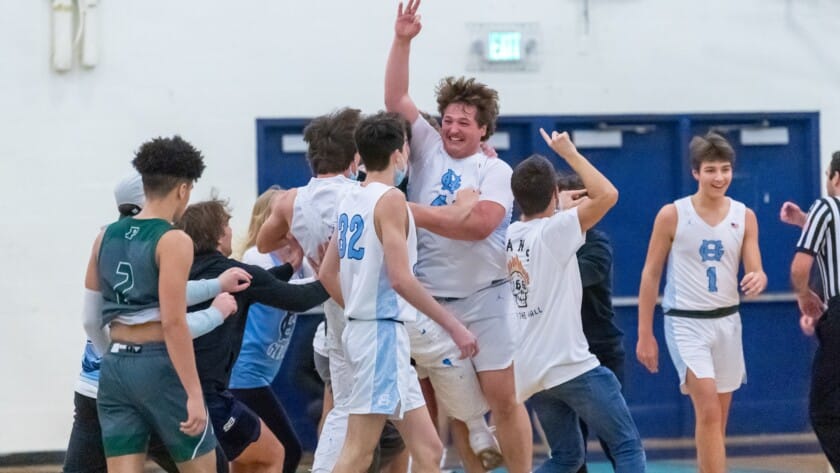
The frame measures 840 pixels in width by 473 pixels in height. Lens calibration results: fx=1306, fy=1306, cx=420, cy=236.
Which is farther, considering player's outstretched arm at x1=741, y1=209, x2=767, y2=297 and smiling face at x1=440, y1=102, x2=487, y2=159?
player's outstretched arm at x1=741, y1=209, x2=767, y2=297

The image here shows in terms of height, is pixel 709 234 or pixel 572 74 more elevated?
pixel 572 74

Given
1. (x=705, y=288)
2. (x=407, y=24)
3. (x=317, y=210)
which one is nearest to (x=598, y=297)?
(x=705, y=288)

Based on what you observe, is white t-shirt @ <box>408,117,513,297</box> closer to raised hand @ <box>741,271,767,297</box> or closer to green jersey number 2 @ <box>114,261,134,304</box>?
raised hand @ <box>741,271,767,297</box>

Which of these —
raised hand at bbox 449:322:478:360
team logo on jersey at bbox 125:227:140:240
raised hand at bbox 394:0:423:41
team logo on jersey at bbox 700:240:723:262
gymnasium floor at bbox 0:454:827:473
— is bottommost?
gymnasium floor at bbox 0:454:827:473

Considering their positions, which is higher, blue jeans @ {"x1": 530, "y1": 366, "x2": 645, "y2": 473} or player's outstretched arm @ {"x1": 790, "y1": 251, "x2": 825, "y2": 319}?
player's outstretched arm @ {"x1": 790, "y1": 251, "x2": 825, "y2": 319}

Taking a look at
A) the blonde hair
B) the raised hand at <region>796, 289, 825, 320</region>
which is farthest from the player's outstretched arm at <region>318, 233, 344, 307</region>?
the raised hand at <region>796, 289, 825, 320</region>

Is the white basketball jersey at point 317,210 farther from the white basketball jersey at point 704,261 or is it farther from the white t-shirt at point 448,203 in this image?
the white basketball jersey at point 704,261

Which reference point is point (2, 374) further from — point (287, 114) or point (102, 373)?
point (102, 373)

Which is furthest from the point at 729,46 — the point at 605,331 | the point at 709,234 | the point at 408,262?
the point at 408,262

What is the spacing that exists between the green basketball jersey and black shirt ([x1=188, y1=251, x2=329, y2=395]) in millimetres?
867

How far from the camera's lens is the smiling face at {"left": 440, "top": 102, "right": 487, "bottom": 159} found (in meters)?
6.23

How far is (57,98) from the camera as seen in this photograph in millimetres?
9461

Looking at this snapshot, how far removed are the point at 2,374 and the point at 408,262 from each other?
5156 mm

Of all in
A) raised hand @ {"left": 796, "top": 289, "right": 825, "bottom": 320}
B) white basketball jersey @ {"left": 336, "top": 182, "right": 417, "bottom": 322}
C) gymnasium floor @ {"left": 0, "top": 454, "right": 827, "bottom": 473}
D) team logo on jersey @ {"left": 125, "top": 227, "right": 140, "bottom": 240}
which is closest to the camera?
team logo on jersey @ {"left": 125, "top": 227, "right": 140, "bottom": 240}
